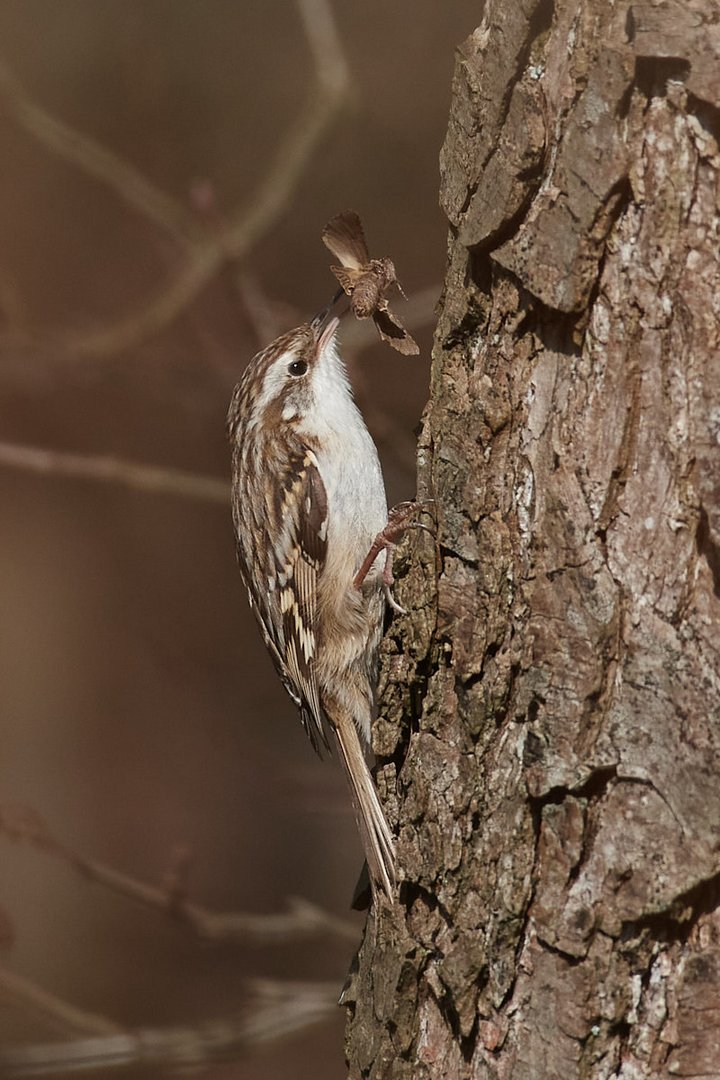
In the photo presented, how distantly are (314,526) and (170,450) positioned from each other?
248 centimetres

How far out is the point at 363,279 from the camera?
2.47 meters

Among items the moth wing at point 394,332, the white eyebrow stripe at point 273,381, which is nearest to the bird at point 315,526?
the white eyebrow stripe at point 273,381

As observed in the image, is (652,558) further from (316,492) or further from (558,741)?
(316,492)

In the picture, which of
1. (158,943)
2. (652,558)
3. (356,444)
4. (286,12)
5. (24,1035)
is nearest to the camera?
(652,558)

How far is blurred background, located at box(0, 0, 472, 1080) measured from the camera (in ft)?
12.0

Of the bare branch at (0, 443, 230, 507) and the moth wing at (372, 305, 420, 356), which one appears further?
the bare branch at (0, 443, 230, 507)

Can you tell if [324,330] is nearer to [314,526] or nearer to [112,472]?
[314,526]

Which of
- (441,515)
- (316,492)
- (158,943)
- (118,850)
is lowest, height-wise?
(441,515)

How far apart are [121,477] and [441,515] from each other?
1615 mm

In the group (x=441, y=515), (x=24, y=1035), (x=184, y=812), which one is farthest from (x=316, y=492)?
(x=24, y=1035)

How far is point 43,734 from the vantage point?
6.47m

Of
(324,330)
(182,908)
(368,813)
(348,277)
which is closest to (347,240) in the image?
(348,277)

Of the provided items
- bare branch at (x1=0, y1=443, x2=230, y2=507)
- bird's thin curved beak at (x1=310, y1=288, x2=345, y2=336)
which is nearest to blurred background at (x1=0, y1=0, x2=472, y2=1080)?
bare branch at (x1=0, y1=443, x2=230, y2=507)

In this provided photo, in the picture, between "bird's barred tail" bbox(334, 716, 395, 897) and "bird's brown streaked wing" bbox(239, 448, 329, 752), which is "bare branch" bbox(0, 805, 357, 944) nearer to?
"bird's brown streaked wing" bbox(239, 448, 329, 752)
